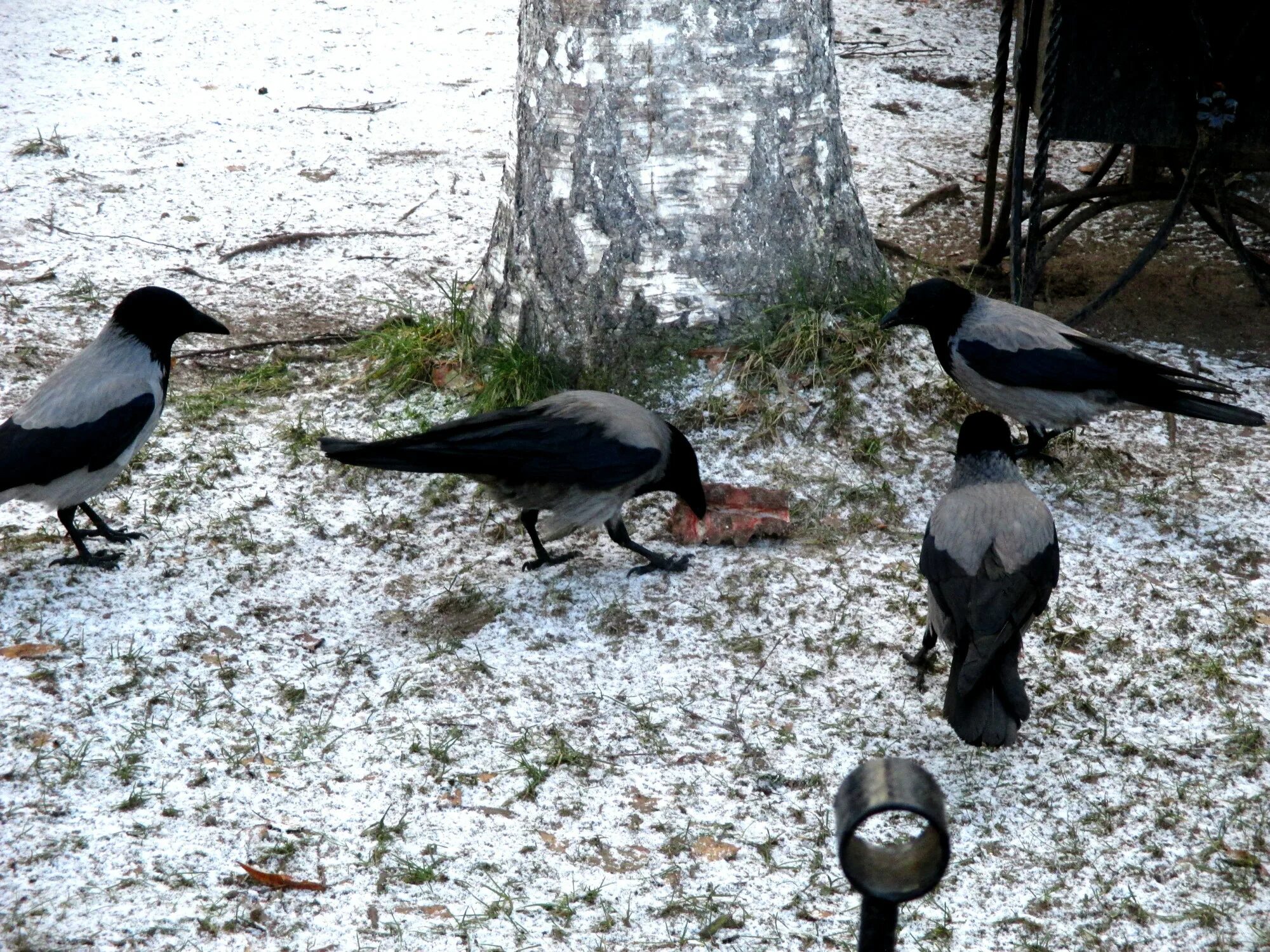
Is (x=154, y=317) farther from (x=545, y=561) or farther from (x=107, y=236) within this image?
(x=107, y=236)

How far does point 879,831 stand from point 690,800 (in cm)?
54

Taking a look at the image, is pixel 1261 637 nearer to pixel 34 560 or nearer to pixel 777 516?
pixel 777 516

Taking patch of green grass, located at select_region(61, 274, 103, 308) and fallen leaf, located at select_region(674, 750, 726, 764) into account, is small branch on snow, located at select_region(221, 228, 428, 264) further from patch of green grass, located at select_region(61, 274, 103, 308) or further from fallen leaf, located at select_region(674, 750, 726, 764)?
fallen leaf, located at select_region(674, 750, 726, 764)

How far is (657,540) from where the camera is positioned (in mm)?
4918

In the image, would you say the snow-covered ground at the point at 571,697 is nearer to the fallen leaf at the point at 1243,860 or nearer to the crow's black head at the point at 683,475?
the fallen leaf at the point at 1243,860

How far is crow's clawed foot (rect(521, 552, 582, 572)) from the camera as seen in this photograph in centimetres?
467

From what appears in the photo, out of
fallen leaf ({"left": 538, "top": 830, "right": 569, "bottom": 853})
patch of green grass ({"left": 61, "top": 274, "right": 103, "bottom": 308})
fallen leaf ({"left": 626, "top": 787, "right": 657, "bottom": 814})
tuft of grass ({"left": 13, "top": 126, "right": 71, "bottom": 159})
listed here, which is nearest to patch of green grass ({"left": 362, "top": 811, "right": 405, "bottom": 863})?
fallen leaf ({"left": 538, "top": 830, "right": 569, "bottom": 853})

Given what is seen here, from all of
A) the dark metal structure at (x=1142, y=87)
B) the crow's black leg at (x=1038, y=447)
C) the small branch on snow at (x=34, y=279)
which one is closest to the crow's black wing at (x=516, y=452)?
the crow's black leg at (x=1038, y=447)

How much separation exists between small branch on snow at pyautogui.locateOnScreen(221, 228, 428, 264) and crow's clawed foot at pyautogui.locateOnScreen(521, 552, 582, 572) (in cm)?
325

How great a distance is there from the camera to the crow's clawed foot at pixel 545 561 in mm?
4672

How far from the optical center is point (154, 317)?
4.88 m

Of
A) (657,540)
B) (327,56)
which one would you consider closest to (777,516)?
(657,540)

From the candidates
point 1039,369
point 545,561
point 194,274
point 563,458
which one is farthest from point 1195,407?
point 194,274

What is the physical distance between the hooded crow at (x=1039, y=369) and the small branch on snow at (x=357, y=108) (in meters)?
5.25
